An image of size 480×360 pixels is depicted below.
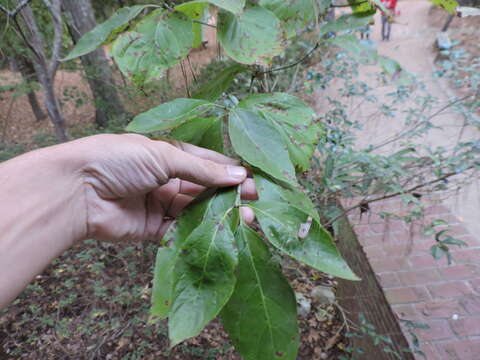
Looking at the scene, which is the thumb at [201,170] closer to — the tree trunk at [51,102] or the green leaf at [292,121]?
the green leaf at [292,121]

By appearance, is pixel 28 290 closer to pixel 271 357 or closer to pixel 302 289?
pixel 302 289

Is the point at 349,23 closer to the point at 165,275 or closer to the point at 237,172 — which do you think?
the point at 237,172

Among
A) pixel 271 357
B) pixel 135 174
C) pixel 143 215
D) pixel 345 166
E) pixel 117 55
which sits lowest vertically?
pixel 345 166

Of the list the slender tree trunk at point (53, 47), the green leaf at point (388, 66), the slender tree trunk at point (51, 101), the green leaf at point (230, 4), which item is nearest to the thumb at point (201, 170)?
the green leaf at point (230, 4)

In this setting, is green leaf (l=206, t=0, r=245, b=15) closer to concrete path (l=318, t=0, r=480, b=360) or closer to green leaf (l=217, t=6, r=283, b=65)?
green leaf (l=217, t=6, r=283, b=65)

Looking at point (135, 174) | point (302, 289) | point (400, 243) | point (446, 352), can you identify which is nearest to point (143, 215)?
point (135, 174)
